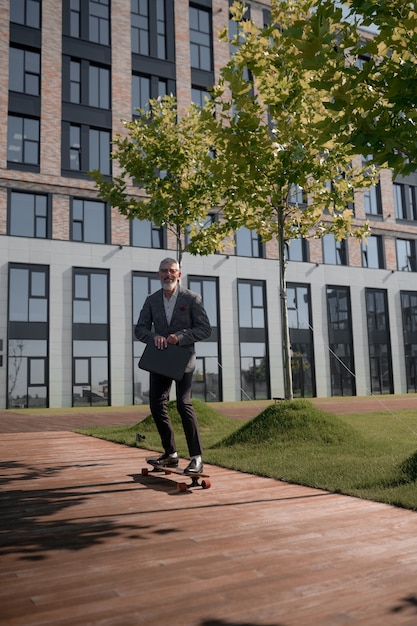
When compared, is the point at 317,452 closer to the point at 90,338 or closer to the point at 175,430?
the point at 175,430

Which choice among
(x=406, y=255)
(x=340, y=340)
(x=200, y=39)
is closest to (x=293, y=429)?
(x=340, y=340)

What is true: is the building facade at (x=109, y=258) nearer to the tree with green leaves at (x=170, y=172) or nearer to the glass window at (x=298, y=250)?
the glass window at (x=298, y=250)

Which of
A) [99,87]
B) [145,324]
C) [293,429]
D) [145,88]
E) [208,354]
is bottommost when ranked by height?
[293,429]

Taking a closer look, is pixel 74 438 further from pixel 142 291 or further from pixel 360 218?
pixel 360 218

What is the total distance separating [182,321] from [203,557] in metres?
2.94

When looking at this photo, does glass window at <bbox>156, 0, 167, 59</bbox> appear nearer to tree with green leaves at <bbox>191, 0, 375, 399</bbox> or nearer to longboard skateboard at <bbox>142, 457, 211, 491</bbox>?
tree with green leaves at <bbox>191, 0, 375, 399</bbox>

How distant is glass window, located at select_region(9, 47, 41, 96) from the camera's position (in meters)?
28.2

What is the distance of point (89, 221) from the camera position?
1135 inches

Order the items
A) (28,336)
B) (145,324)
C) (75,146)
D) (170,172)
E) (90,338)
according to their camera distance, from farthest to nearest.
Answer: (75,146) → (90,338) → (28,336) → (170,172) → (145,324)

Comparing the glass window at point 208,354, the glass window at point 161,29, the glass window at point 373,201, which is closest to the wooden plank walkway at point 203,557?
the glass window at point 208,354

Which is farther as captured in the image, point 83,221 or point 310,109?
point 83,221

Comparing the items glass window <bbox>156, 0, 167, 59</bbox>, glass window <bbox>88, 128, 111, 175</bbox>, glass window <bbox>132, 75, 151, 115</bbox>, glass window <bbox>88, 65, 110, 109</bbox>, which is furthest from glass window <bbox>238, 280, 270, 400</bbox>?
glass window <bbox>156, 0, 167, 59</bbox>

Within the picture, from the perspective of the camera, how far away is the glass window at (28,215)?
88.7ft

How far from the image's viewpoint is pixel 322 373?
33.4 meters
